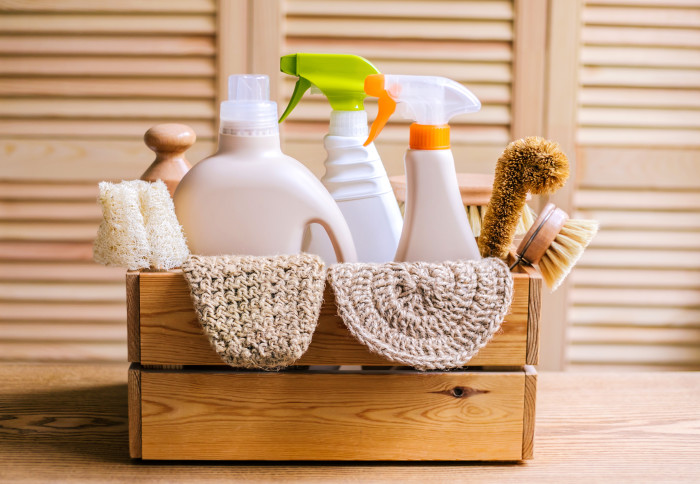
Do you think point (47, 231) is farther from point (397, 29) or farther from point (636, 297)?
point (636, 297)

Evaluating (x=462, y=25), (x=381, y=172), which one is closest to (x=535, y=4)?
(x=462, y=25)

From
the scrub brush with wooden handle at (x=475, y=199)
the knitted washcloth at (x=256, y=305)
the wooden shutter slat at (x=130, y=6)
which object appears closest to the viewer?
the knitted washcloth at (x=256, y=305)

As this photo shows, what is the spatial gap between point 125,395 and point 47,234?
0.52 metres

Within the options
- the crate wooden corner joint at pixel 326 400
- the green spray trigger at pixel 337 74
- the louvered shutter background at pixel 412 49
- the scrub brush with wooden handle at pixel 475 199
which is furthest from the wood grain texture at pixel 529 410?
the louvered shutter background at pixel 412 49

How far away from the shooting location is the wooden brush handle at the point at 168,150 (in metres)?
0.58

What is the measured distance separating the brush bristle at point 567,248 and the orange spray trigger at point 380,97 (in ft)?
0.50

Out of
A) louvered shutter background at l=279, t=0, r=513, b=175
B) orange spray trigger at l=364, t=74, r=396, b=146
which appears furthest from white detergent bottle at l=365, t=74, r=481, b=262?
louvered shutter background at l=279, t=0, r=513, b=175

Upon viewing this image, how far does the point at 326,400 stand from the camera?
0.52m

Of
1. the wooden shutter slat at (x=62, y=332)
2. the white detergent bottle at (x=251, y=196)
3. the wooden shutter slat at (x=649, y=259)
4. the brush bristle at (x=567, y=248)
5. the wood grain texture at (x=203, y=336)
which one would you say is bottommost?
the wooden shutter slat at (x=62, y=332)

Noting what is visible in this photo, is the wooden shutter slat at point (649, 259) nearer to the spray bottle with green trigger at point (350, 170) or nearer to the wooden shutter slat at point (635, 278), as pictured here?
the wooden shutter slat at point (635, 278)

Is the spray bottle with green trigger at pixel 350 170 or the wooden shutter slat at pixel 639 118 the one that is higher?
the wooden shutter slat at pixel 639 118

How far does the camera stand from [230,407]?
52cm

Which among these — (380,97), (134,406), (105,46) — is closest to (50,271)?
(105,46)

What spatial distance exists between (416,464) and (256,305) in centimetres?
17
